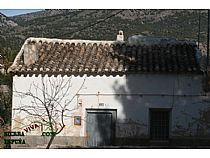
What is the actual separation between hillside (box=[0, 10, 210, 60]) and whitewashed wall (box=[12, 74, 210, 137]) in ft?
2.27

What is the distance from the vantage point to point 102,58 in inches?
364

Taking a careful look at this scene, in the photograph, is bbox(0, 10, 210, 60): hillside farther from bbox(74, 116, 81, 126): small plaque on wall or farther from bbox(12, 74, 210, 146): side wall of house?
bbox(74, 116, 81, 126): small plaque on wall

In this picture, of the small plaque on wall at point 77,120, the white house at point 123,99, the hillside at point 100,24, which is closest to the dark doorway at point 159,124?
the white house at point 123,99

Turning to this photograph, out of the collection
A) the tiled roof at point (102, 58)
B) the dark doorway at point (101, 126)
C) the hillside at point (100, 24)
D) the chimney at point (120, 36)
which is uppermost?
the hillside at point (100, 24)

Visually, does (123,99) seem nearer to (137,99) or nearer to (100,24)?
(137,99)

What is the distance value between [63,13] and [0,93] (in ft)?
5.34

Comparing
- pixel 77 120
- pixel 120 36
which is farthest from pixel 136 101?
pixel 120 36

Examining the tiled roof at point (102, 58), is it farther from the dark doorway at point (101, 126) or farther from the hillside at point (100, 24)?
the dark doorway at point (101, 126)

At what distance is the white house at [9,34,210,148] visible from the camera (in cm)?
858

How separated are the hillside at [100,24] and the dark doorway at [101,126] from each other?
4.23 ft

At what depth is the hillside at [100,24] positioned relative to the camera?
818cm

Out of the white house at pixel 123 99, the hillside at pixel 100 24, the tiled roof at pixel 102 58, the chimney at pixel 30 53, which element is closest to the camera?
the hillside at pixel 100 24
